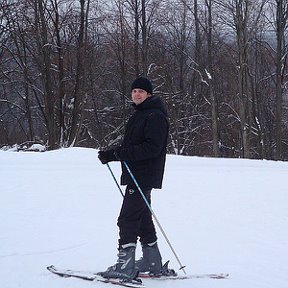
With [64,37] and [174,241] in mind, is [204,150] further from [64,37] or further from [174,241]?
[174,241]

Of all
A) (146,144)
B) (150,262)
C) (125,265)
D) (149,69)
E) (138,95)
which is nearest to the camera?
(146,144)

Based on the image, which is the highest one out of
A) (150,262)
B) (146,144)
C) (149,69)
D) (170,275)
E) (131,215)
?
(149,69)

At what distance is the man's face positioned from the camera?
4637mm

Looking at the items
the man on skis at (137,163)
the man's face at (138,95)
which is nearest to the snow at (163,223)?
the man on skis at (137,163)

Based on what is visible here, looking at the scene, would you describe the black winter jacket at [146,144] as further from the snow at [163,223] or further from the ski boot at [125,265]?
the snow at [163,223]

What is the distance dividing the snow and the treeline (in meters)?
14.2

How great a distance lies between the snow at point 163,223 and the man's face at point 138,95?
169 cm

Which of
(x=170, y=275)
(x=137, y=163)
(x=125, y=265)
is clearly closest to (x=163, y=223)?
(x=170, y=275)

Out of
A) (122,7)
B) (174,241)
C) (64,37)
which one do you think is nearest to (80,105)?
(64,37)

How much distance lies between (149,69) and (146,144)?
25.1m

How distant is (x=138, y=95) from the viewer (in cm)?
464

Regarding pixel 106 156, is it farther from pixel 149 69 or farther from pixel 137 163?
pixel 149 69

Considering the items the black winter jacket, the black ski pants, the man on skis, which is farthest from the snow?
the black winter jacket

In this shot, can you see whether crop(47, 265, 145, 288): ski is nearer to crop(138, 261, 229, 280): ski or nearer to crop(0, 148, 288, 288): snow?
crop(0, 148, 288, 288): snow
